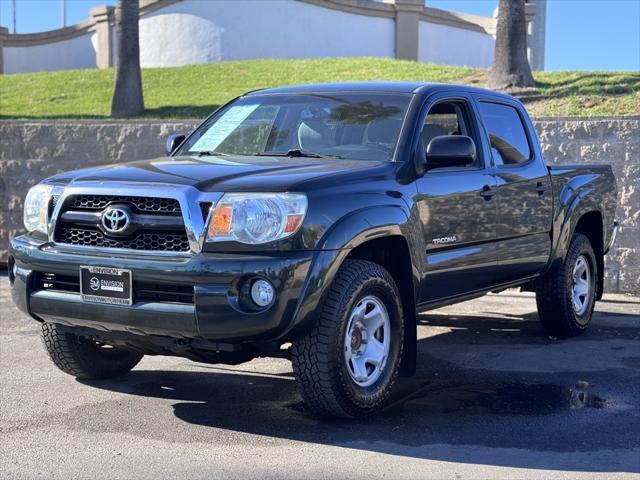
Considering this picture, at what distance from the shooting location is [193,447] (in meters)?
4.82

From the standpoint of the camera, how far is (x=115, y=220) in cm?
505

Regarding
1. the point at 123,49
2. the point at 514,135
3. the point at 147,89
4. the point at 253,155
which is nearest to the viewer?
the point at 253,155

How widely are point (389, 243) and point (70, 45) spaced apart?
29.6 metres

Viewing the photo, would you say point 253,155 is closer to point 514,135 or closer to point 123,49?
point 514,135

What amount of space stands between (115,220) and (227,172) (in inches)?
25.9

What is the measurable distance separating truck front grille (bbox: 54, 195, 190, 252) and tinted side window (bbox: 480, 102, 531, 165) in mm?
2888

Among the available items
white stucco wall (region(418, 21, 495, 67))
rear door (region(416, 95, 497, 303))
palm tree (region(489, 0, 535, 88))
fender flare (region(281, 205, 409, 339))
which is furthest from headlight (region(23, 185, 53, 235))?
white stucco wall (region(418, 21, 495, 67))

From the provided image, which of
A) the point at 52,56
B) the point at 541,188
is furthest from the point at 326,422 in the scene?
the point at 52,56

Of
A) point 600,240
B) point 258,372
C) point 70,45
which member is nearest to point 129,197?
point 258,372

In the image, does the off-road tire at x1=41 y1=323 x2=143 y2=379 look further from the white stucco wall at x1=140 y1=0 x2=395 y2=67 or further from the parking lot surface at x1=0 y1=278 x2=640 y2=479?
the white stucco wall at x1=140 y1=0 x2=395 y2=67

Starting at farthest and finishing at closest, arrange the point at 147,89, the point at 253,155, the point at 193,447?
the point at 147,89
the point at 253,155
the point at 193,447

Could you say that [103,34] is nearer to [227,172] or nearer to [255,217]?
[227,172]

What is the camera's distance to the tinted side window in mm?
7043

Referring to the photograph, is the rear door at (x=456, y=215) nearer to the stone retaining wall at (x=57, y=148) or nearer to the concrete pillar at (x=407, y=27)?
the stone retaining wall at (x=57, y=148)
